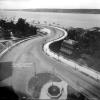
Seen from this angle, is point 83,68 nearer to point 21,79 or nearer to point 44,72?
point 44,72

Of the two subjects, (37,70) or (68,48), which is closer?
(37,70)

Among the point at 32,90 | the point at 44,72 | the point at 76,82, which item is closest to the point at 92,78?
the point at 76,82

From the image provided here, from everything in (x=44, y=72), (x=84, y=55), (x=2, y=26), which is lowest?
Result: (x=84, y=55)

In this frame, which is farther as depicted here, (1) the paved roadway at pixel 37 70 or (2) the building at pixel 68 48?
(2) the building at pixel 68 48

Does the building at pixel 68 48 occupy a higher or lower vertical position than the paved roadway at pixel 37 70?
lower

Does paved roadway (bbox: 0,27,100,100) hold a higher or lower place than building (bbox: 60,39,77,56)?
higher

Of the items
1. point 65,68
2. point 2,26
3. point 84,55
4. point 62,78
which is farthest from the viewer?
point 2,26

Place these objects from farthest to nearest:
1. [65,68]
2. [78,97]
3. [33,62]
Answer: [33,62]
[65,68]
[78,97]

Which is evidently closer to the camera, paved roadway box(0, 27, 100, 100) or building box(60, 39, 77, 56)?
paved roadway box(0, 27, 100, 100)
